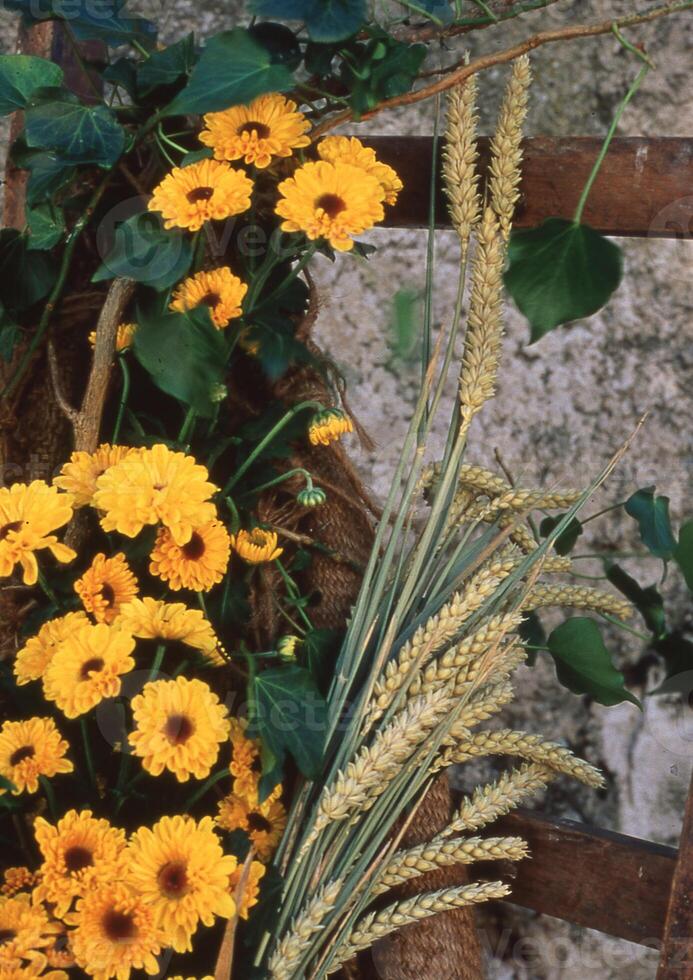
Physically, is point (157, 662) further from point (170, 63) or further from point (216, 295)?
point (170, 63)

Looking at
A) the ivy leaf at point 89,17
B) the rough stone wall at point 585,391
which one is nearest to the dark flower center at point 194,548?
the ivy leaf at point 89,17

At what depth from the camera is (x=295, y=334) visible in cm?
75

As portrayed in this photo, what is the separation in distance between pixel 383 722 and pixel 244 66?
379 mm

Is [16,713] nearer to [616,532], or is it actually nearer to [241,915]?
[241,915]

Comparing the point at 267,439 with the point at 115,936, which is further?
the point at 267,439

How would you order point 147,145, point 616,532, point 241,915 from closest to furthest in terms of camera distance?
point 241,915, point 147,145, point 616,532

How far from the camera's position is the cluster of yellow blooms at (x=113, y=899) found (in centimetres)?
53

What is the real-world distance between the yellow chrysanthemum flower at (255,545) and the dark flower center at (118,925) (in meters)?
0.22

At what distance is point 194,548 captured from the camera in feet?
1.99

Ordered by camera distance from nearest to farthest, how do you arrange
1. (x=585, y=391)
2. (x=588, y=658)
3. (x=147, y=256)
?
(x=147, y=256) → (x=588, y=658) → (x=585, y=391)

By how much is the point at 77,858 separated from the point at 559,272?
15.6 inches

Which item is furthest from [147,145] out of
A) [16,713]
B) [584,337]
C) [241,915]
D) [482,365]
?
[584,337]

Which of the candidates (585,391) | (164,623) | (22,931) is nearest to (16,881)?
(22,931)

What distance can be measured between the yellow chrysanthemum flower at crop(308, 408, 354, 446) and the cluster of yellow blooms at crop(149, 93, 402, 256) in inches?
4.7
